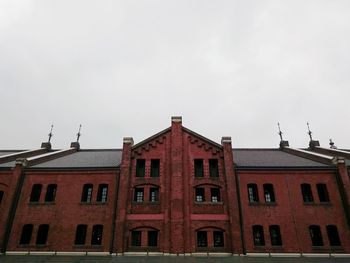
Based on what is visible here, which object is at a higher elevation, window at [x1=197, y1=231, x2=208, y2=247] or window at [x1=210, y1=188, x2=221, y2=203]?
window at [x1=210, y1=188, x2=221, y2=203]

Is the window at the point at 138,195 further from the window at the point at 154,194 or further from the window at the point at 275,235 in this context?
the window at the point at 275,235

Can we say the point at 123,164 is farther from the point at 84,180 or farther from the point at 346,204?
the point at 346,204

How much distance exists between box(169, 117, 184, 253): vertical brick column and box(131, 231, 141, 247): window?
2.67m

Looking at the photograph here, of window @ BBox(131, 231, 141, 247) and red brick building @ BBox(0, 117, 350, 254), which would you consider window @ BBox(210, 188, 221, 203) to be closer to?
red brick building @ BBox(0, 117, 350, 254)

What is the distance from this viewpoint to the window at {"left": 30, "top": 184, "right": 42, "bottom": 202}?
26.5m

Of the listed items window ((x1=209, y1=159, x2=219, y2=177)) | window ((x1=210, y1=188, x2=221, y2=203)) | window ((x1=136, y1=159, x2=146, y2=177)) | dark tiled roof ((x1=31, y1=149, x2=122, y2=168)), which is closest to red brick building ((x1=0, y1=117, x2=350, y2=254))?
window ((x1=209, y1=159, x2=219, y2=177))

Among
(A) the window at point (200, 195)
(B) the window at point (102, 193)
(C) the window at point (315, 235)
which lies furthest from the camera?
(B) the window at point (102, 193)

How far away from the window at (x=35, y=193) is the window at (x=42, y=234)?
9.03 ft

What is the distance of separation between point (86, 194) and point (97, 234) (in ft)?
12.8

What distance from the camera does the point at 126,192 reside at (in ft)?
84.0

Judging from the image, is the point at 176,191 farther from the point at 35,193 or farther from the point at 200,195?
the point at 35,193

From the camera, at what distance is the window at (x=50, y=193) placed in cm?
2645

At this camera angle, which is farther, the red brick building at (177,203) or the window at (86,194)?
the window at (86,194)

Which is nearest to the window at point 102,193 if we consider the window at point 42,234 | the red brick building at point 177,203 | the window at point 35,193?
the red brick building at point 177,203
